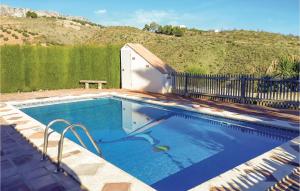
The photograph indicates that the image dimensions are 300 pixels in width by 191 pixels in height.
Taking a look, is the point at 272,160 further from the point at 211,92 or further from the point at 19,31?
the point at 19,31

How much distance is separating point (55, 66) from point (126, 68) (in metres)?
4.52

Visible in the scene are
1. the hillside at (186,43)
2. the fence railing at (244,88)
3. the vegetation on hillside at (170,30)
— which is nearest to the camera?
the fence railing at (244,88)

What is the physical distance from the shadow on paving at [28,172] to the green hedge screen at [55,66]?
10.4 m

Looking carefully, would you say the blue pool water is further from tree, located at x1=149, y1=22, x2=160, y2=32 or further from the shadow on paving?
tree, located at x1=149, y1=22, x2=160, y2=32

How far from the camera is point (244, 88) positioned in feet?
37.4

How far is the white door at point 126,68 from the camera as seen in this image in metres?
16.7

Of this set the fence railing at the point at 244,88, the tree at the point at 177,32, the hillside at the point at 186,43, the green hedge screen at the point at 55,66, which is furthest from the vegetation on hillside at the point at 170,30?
the fence railing at the point at 244,88

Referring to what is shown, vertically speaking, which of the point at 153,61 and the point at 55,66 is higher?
the point at 153,61

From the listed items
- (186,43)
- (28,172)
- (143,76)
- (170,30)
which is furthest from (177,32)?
(28,172)

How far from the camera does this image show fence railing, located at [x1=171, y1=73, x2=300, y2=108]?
1030 cm

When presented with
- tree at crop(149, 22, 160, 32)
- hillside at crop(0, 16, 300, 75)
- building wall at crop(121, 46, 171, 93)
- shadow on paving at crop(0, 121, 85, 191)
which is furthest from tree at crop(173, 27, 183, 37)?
shadow on paving at crop(0, 121, 85, 191)

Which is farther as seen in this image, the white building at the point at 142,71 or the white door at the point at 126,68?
the white door at the point at 126,68

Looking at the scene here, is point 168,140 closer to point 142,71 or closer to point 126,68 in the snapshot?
point 142,71

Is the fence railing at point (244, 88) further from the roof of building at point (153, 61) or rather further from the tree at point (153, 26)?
the tree at point (153, 26)
